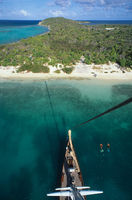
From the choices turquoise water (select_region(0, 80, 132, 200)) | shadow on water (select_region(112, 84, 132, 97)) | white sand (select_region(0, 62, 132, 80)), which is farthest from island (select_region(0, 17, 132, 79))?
turquoise water (select_region(0, 80, 132, 200))

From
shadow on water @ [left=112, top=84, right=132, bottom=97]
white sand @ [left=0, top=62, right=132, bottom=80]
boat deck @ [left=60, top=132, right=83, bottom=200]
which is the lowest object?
boat deck @ [left=60, top=132, right=83, bottom=200]

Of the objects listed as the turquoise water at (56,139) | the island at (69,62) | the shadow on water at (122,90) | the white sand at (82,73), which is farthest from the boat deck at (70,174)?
the island at (69,62)

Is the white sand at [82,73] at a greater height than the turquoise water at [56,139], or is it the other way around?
the white sand at [82,73]

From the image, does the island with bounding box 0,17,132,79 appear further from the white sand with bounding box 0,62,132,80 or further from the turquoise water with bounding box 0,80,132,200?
the turquoise water with bounding box 0,80,132,200

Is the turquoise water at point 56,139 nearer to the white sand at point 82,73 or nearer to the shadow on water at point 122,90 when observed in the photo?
the shadow on water at point 122,90

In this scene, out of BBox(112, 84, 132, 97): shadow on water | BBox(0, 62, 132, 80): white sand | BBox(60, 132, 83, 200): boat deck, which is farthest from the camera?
BBox(0, 62, 132, 80): white sand

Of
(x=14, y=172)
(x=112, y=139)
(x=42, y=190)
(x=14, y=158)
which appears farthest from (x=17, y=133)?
(x=112, y=139)
